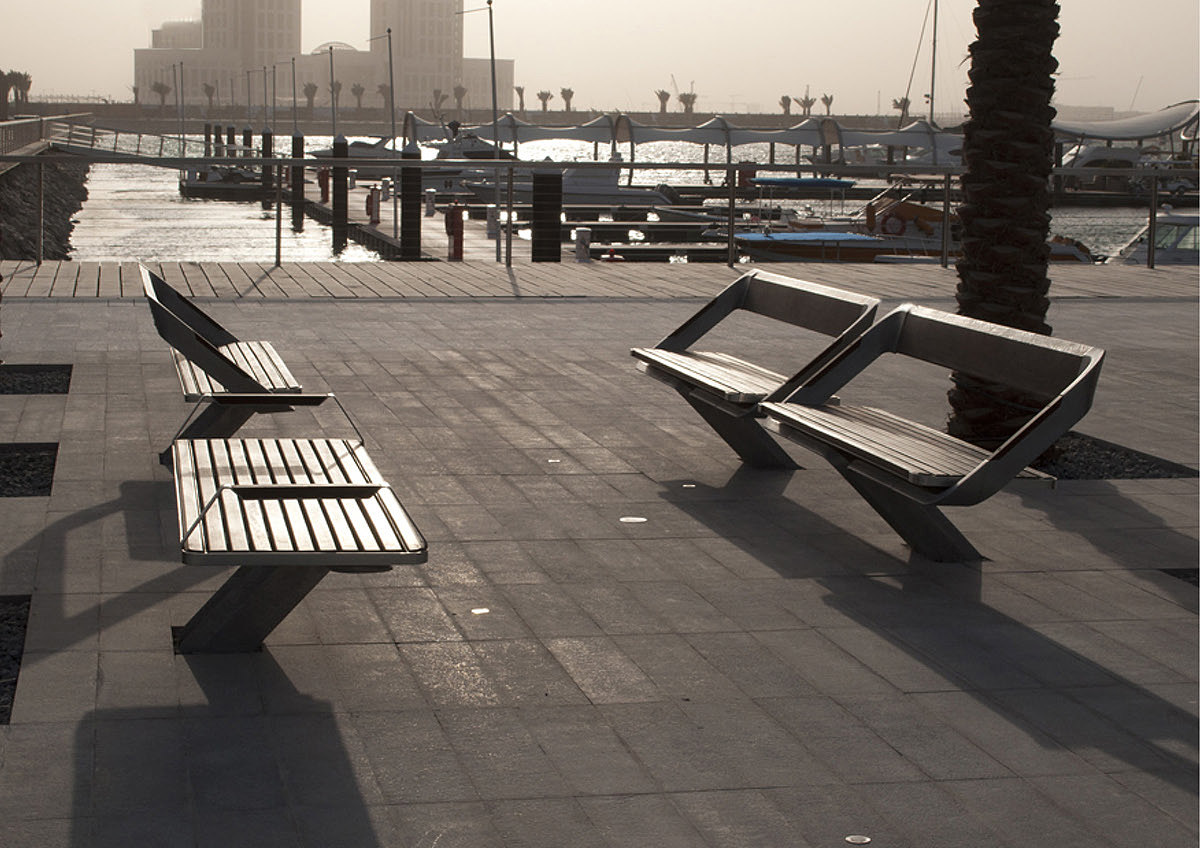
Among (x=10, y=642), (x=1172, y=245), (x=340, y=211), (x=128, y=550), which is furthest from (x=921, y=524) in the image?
(x=340, y=211)

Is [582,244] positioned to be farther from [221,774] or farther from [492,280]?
[221,774]

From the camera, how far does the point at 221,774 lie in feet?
11.2

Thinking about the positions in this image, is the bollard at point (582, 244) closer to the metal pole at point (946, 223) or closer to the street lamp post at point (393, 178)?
the metal pole at point (946, 223)

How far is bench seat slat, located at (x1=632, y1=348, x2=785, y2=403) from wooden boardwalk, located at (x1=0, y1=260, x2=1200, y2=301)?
20.6 feet

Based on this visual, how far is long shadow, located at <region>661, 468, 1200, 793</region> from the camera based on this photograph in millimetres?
3832

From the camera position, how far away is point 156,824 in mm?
3152

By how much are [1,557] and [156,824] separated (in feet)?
7.23

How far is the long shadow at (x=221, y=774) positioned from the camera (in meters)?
3.14

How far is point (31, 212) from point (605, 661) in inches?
1381

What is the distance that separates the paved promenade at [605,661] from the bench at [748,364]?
7.3 inches

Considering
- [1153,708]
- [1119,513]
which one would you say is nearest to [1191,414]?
[1119,513]

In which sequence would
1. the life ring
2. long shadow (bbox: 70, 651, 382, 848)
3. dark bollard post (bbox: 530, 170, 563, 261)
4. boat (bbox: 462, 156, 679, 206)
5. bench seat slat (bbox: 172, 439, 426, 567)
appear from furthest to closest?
boat (bbox: 462, 156, 679, 206) < the life ring < dark bollard post (bbox: 530, 170, 563, 261) < bench seat slat (bbox: 172, 439, 426, 567) < long shadow (bbox: 70, 651, 382, 848)

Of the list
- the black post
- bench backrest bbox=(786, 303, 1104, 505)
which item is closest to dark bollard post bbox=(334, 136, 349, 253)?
the black post

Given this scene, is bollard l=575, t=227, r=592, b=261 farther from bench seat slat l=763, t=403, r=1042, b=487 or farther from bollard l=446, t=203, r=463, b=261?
bench seat slat l=763, t=403, r=1042, b=487
